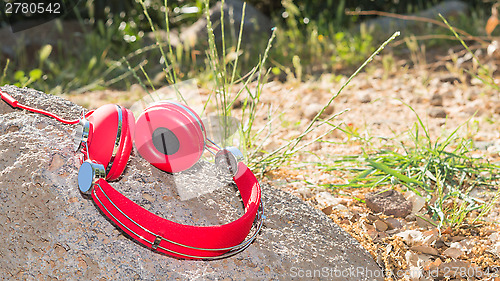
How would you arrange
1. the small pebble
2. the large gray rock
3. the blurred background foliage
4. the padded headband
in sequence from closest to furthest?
the padded headband < the large gray rock < the small pebble < the blurred background foliage

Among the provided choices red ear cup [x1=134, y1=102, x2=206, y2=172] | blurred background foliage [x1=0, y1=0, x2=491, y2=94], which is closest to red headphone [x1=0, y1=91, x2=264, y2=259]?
red ear cup [x1=134, y1=102, x2=206, y2=172]

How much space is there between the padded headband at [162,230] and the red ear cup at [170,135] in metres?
0.23

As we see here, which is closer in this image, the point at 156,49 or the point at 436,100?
the point at 436,100

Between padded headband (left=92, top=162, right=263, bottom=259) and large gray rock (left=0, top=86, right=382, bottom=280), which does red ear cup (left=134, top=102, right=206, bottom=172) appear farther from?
padded headband (left=92, top=162, right=263, bottom=259)

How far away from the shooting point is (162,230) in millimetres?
1185

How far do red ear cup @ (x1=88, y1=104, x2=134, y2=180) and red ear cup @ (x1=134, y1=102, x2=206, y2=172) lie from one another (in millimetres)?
91

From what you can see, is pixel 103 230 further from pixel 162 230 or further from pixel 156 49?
pixel 156 49

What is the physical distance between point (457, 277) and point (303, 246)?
50cm

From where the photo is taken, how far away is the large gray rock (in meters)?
1.28

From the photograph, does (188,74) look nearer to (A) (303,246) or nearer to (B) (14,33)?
(B) (14,33)

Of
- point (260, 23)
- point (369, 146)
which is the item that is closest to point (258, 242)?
point (369, 146)

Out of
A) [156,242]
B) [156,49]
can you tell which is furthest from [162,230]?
[156,49]

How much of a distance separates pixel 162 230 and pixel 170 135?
12.3 inches

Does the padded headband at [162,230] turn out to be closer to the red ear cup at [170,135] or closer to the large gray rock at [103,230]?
the large gray rock at [103,230]
